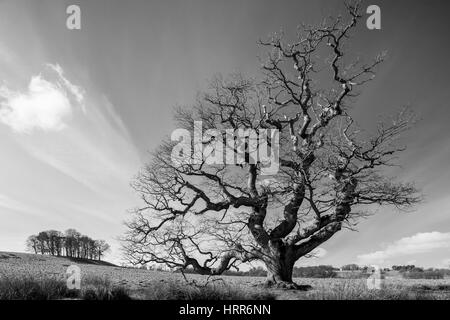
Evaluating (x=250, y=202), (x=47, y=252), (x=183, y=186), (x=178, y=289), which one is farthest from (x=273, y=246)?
(x=47, y=252)

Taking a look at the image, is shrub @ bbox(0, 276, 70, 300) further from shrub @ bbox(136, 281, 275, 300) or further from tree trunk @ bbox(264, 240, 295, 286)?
tree trunk @ bbox(264, 240, 295, 286)

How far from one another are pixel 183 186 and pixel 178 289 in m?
5.34

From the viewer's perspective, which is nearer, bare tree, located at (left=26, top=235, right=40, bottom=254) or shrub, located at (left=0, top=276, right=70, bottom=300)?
shrub, located at (left=0, top=276, right=70, bottom=300)

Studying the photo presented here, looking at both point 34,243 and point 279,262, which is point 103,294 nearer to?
point 279,262

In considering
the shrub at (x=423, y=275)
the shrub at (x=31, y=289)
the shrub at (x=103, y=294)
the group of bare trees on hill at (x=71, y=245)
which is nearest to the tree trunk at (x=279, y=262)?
the shrub at (x=103, y=294)

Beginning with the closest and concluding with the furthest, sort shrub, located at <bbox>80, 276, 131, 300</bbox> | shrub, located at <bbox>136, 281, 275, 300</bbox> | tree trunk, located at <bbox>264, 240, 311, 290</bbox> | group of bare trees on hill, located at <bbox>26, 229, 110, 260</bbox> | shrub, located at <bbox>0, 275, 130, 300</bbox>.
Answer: shrub, located at <bbox>0, 275, 130, 300</bbox>, shrub, located at <bbox>80, 276, 131, 300</bbox>, shrub, located at <bbox>136, 281, 275, 300</bbox>, tree trunk, located at <bbox>264, 240, 311, 290</bbox>, group of bare trees on hill, located at <bbox>26, 229, 110, 260</bbox>

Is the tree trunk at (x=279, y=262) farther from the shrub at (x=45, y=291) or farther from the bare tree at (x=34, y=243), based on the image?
the bare tree at (x=34, y=243)

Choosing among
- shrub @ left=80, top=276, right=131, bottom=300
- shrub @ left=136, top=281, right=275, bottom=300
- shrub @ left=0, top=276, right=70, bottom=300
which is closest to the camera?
shrub @ left=0, top=276, right=70, bottom=300

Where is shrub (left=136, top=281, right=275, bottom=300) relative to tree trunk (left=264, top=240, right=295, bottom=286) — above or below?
below

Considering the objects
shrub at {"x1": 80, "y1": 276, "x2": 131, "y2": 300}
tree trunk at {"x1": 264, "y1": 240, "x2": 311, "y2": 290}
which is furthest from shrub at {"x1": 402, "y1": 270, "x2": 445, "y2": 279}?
shrub at {"x1": 80, "y1": 276, "x2": 131, "y2": 300}

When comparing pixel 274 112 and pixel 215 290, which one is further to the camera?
pixel 274 112
